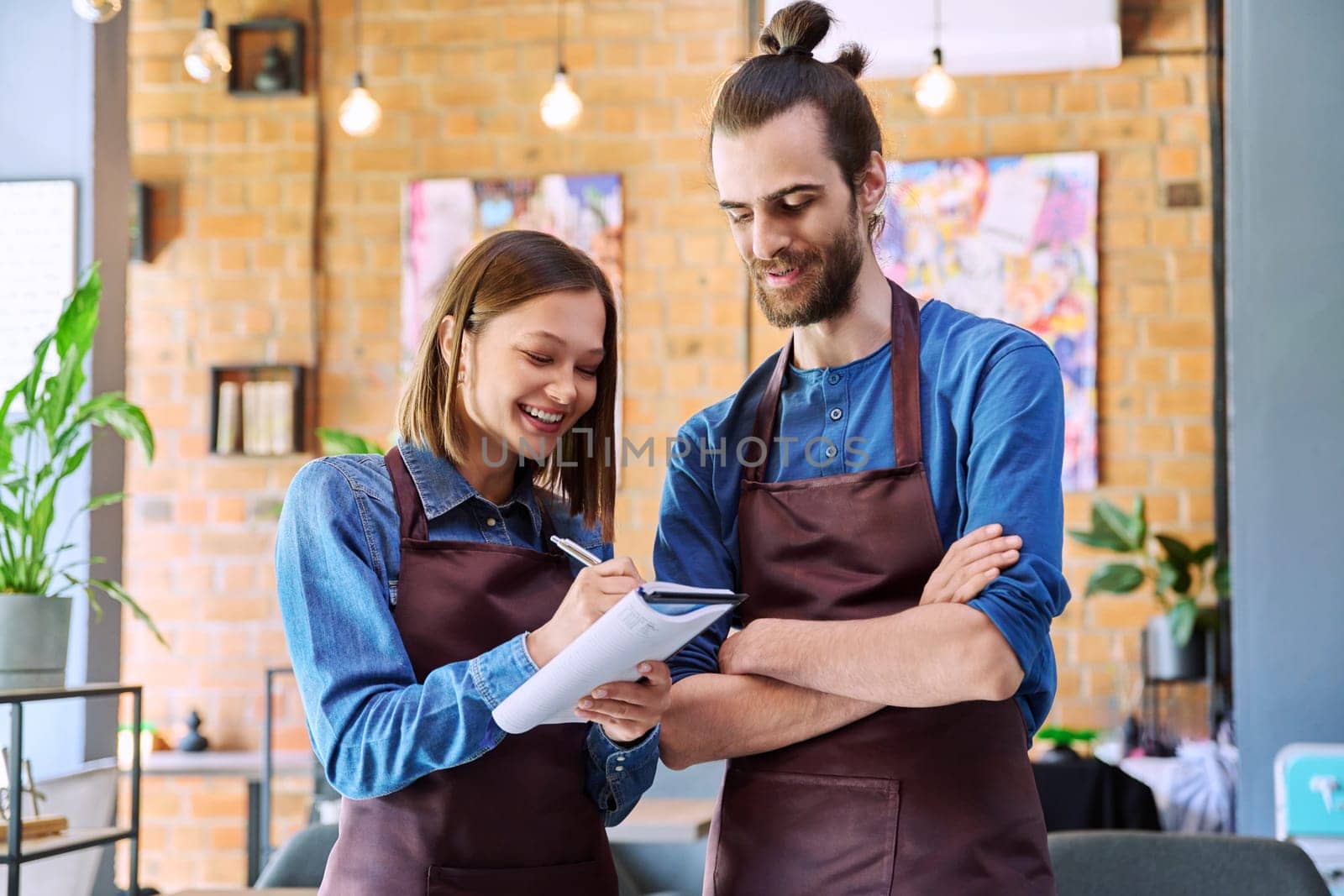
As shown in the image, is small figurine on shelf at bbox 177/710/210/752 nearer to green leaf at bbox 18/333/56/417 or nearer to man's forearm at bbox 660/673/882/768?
green leaf at bbox 18/333/56/417

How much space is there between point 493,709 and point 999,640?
20.3 inches

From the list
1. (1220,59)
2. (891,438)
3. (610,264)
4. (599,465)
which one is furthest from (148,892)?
(1220,59)

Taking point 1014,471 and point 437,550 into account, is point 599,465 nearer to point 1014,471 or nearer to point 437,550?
point 437,550

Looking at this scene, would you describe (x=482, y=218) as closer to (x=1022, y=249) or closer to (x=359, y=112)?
(x=359, y=112)

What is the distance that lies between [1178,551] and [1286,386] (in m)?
1.94

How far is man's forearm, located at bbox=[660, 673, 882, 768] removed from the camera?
155 cm

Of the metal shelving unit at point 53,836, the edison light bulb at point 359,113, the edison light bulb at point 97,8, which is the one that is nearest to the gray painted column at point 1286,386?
the metal shelving unit at point 53,836

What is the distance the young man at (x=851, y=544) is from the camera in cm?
150

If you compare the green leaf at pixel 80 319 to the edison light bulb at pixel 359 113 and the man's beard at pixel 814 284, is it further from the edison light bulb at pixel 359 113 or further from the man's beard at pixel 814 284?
the edison light bulb at pixel 359 113

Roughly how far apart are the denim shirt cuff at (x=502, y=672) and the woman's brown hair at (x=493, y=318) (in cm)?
31

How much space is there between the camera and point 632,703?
1464 millimetres

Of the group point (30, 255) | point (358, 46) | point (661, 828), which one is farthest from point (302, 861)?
point (358, 46)

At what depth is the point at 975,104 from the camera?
221 inches

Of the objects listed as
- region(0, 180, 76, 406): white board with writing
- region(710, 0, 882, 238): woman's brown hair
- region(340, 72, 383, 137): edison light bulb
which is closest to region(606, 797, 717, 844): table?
region(710, 0, 882, 238): woman's brown hair
